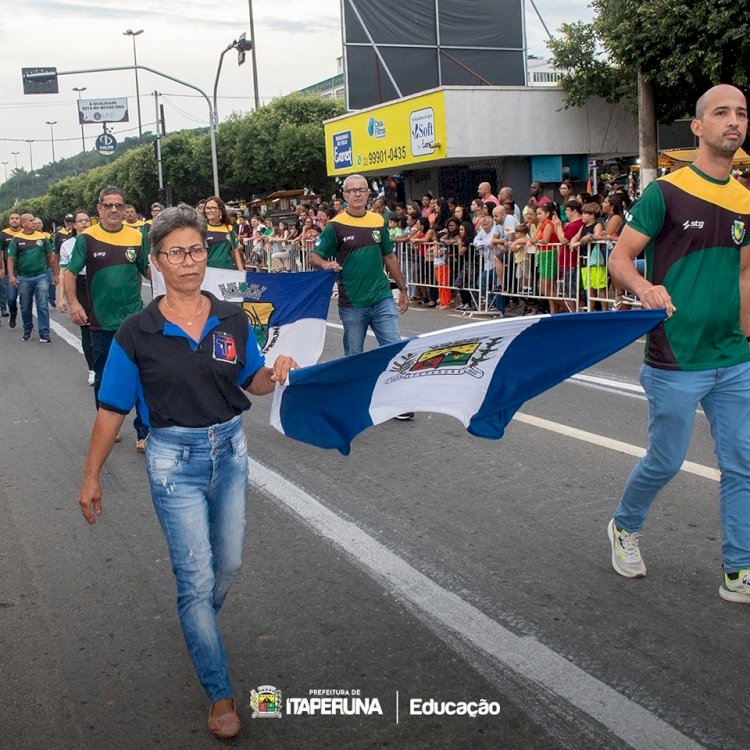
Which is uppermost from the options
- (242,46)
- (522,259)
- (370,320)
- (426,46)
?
(242,46)

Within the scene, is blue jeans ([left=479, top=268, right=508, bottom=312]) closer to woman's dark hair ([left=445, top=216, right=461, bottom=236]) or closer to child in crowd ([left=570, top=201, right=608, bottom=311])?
woman's dark hair ([left=445, top=216, right=461, bottom=236])

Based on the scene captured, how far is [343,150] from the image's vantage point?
28734mm

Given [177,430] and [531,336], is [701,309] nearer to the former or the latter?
[531,336]

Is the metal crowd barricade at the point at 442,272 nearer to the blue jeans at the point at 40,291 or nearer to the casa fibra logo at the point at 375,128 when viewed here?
the blue jeans at the point at 40,291

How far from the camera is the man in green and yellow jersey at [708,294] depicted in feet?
14.1

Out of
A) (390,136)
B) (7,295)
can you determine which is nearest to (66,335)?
(7,295)

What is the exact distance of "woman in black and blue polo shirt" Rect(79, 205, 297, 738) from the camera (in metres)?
3.60

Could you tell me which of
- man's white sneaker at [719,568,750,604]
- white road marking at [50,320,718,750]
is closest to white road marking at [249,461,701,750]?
white road marking at [50,320,718,750]

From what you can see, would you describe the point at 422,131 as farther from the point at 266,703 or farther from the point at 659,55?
the point at 266,703

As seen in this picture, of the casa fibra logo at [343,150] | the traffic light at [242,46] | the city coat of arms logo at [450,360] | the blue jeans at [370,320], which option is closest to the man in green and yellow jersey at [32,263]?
the blue jeans at [370,320]

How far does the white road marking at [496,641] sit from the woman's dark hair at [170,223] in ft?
6.30

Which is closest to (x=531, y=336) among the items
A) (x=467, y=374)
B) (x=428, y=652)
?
(x=467, y=374)

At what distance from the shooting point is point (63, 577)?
17.1ft

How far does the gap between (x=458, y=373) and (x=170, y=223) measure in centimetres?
146
